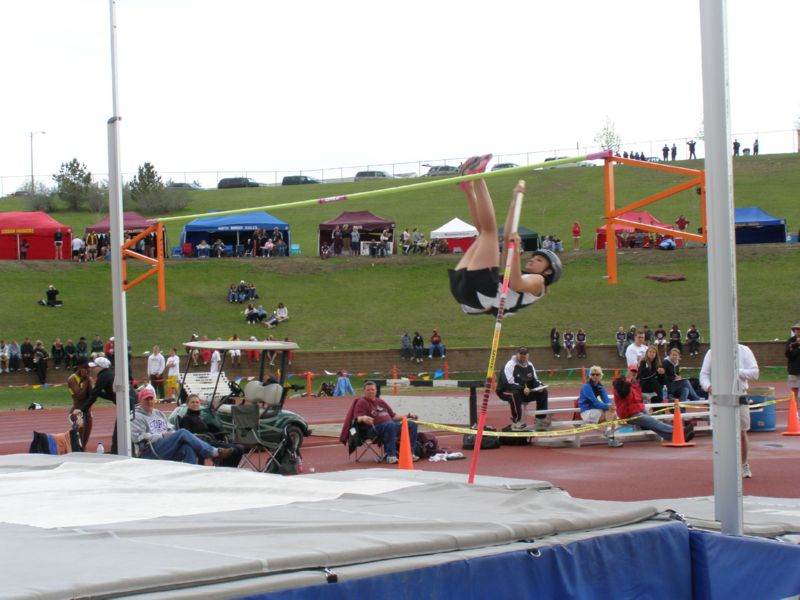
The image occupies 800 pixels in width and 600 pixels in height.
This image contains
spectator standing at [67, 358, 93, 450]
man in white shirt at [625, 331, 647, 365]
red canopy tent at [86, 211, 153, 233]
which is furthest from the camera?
red canopy tent at [86, 211, 153, 233]

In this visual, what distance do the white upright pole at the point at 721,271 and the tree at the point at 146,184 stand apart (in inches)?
2338

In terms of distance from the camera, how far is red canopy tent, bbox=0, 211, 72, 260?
44.7m

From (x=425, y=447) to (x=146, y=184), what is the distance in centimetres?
5363

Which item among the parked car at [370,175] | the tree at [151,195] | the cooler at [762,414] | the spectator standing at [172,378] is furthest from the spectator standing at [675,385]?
the parked car at [370,175]

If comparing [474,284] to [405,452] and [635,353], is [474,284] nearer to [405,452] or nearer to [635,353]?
[405,452]

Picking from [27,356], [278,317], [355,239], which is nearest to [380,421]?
[27,356]

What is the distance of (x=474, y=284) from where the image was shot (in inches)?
314

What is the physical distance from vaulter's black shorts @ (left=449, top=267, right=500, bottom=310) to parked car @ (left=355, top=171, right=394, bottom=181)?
6707cm

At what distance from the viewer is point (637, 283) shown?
41.8m

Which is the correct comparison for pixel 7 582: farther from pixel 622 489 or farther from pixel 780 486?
pixel 780 486

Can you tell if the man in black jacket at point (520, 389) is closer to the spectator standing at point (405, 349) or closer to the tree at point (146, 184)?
the spectator standing at point (405, 349)

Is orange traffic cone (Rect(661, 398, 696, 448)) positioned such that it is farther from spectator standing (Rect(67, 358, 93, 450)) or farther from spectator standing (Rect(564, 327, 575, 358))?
spectator standing (Rect(564, 327, 575, 358))

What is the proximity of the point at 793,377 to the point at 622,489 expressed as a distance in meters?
6.92

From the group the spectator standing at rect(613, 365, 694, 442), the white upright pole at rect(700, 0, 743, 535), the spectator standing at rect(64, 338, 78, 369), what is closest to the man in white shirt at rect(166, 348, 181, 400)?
the spectator standing at rect(64, 338, 78, 369)
